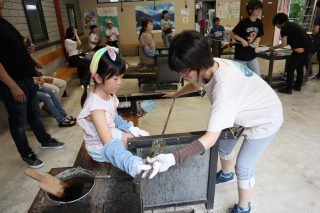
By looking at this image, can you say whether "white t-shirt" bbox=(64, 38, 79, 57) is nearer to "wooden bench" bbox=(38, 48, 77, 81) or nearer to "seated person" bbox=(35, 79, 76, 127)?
"wooden bench" bbox=(38, 48, 77, 81)

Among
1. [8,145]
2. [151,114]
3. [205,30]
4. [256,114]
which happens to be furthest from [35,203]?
[205,30]

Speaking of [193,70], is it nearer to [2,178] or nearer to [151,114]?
[2,178]

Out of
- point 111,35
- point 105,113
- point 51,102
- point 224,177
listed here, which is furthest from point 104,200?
point 111,35

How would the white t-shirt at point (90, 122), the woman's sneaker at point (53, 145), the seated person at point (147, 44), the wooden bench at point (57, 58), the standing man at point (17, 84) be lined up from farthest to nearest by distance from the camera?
the wooden bench at point (57, 58)
the seated person at point (147, 44)
the woman's sneaker at point (53, 145)
the standing man at point (17, 84)
the white t-shirt at point (90, 122)

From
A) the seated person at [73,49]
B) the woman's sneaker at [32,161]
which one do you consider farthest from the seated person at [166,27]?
the woman's sneaker at [32,161]

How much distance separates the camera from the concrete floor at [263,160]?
184cm

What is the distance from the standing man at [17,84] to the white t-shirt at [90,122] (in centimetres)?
95

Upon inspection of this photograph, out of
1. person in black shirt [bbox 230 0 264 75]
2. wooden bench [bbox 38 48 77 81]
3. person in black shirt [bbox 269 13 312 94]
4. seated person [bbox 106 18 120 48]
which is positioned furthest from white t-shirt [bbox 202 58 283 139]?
seated person [bbox 106 18 120 48]

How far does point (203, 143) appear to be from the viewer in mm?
1082

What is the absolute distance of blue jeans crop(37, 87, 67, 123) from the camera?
3.04 m

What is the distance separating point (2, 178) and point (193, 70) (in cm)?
216

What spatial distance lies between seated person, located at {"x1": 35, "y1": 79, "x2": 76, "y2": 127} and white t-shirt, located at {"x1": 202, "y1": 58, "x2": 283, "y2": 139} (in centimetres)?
242

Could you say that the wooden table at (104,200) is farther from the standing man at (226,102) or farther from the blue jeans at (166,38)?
the blue jeans at (166,38)

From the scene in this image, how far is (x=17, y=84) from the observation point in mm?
2121
